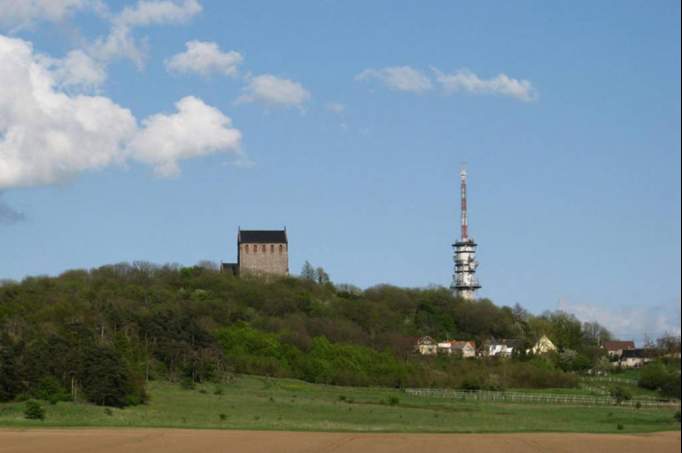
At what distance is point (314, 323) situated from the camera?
138875mm

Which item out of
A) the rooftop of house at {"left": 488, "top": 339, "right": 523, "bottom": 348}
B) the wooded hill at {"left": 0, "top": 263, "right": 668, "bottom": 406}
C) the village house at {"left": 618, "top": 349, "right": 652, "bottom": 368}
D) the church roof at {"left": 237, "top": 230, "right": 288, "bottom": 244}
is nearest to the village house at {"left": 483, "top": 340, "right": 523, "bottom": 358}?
the rooftop of house at {"left": 488, "top": 339, "right": 523, "bottom": 348}

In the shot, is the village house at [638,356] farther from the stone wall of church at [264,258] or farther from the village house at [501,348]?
the stone wall of church at [264,258]

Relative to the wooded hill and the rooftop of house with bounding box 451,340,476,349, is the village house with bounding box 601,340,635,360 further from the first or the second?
the rooftop of house with bounding box 451,340,476,349

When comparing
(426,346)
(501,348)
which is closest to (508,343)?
(501,348)

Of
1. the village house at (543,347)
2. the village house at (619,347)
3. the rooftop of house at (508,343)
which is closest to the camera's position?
the village house at (619,347)

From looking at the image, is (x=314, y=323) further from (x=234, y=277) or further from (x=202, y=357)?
(x=202, y=357)

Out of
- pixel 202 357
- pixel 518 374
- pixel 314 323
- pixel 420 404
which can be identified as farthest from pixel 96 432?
pixel 314 323

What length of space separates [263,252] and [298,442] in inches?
5225

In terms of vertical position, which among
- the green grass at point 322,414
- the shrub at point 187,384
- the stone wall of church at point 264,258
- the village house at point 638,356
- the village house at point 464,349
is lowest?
the green grass at point 322,414

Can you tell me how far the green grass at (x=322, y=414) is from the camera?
189 feet

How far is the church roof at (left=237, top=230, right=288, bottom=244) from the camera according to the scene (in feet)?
589

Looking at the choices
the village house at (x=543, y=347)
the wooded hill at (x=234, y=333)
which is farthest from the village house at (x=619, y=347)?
the village house at (x=543, y=347)

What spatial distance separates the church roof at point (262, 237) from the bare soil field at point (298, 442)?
124283 millimetres

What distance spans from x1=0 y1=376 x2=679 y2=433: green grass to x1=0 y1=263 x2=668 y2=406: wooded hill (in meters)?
4.38
